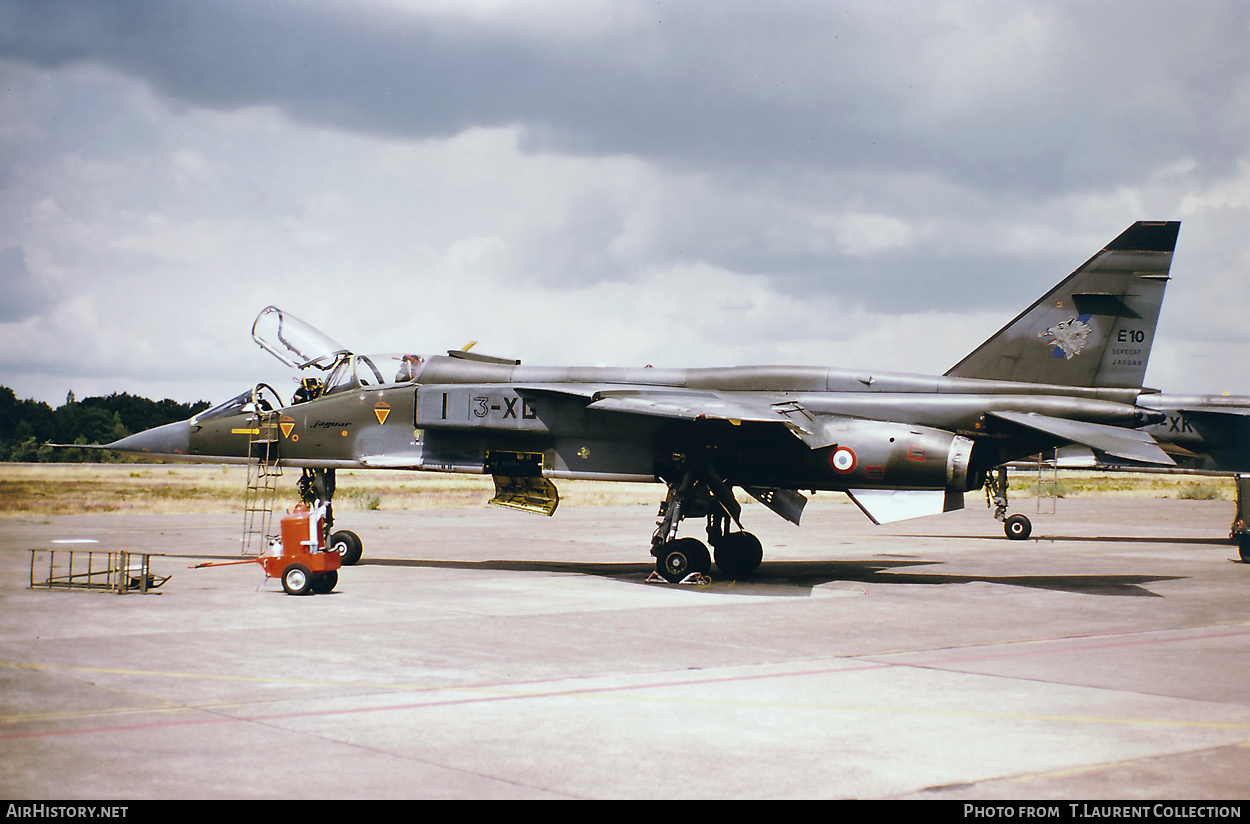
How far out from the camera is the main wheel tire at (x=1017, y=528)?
84.0 ft

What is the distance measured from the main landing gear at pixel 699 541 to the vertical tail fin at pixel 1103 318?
499 centimetres

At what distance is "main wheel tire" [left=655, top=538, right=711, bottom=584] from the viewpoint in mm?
15336

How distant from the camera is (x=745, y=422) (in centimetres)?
1530

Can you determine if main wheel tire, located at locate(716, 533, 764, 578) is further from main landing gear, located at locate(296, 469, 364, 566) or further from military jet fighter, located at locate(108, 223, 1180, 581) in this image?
main landing gear, located at locate(296, 469, 364, 566)

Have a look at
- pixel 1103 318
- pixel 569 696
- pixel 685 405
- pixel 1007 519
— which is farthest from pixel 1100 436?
pixel 1007 519

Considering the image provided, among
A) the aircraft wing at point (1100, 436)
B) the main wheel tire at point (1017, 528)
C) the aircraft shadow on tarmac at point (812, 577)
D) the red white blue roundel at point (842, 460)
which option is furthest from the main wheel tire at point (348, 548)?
the main wheel tire at point (1017, 528)

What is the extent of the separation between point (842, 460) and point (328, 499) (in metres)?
8.42

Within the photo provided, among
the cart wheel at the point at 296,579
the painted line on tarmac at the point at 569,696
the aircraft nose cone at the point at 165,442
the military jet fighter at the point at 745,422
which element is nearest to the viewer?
the painted line on tarmac at the point at 569,696

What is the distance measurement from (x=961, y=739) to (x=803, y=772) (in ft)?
4.41

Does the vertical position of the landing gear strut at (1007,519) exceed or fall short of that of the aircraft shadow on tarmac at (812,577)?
it exceeds it

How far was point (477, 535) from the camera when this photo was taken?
82.8ft

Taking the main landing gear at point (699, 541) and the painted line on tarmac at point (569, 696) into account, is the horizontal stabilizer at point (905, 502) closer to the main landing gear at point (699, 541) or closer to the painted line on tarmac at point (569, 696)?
the main landing gear at point (699, 541)

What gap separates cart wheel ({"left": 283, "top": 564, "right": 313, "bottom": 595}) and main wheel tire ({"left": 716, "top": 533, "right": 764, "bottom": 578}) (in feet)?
22.0

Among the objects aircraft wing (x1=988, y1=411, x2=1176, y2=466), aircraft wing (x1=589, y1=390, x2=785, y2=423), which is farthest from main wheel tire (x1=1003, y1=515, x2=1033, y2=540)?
aircraft wing (x1=589, y1=390, x2=785, y2=423)
